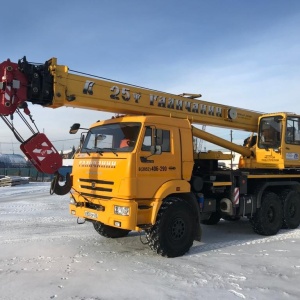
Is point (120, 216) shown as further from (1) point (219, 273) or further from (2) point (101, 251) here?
(1) point (219, 273)

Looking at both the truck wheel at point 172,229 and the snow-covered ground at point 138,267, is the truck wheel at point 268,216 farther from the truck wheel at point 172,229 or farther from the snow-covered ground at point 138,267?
the truck wheel at point 172,229

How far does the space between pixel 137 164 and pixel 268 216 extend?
179 inches

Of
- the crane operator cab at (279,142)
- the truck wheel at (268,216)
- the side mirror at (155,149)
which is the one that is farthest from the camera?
the crane operator cab at (279,142)

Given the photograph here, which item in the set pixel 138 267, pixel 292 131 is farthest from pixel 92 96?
pixel 292 131

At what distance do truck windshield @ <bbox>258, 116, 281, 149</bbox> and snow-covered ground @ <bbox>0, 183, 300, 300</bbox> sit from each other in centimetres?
249

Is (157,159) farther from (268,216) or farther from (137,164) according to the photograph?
(268,216)

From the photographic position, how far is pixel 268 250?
24.1 ft

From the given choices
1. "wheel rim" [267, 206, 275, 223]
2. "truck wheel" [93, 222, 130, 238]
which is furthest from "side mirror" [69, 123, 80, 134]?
"wheel rim" [267, 206, 275, 223]

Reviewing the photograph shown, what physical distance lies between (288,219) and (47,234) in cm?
643

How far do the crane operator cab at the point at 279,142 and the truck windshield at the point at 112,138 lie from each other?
4857 millimetres

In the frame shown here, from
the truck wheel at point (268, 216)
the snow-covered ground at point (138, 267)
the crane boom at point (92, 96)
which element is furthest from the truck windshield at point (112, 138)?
the truck wheel at point (268, 216)

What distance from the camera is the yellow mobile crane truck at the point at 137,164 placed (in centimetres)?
661

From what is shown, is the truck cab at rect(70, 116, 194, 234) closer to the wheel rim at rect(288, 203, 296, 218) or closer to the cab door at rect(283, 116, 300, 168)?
the cab door at rect(283, 116, 300, 168)

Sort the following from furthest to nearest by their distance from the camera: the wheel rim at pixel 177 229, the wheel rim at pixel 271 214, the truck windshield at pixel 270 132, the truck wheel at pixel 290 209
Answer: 1. the truck windshield at pixel 270 132
2. the truck wheel at pixel 290 209
3. the wheel rim at pixel 271 214
4. the wheel rim at pixel 177 229
